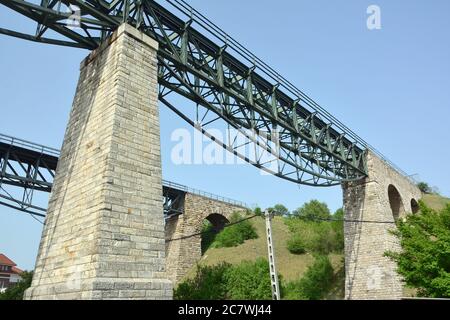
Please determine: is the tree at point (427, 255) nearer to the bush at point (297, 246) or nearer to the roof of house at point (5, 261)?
the bush at point (297, 246)

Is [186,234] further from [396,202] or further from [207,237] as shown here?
[396,202]

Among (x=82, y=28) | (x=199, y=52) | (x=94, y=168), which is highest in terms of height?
(x=199, y=52)

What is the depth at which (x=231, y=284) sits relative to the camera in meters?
23.7

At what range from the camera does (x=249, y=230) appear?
3525cm

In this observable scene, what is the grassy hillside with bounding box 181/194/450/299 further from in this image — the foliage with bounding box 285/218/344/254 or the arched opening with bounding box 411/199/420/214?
the arched opening with bounding box 411/199/420/214

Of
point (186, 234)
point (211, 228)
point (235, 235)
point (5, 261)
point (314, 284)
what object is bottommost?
point (5, 261)

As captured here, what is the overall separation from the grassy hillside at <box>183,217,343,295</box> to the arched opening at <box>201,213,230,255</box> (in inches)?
61.2

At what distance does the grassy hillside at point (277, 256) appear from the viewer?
26.9 m

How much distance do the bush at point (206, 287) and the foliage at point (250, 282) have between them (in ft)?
1.91

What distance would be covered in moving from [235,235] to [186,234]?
534 centimetres

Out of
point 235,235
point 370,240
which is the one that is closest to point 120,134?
point 370,240

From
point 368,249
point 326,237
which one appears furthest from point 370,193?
point 326,237
